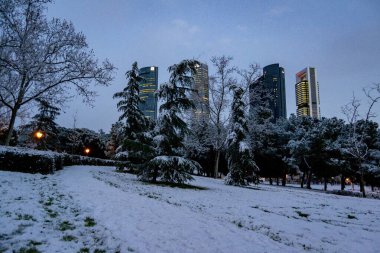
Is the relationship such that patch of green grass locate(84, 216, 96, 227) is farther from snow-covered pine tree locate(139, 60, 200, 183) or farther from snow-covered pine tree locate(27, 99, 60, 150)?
snow-covered pine tree locate(27, 99, 60, 150)

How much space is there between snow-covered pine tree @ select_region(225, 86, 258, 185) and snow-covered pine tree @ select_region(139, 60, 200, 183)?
5.57 meters

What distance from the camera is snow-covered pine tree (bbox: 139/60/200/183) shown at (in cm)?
1398

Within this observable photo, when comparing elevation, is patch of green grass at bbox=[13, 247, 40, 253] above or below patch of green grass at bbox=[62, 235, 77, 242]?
above

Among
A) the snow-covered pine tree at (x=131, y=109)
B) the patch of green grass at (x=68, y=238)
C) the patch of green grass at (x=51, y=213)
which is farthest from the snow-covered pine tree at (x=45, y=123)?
the patch of green grass at (x=68, y=238)

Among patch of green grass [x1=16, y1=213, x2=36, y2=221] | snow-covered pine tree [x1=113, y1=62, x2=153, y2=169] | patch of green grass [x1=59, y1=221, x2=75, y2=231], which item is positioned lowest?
patch of green grass [x1=59, y1=221, x2=75, y2=231]

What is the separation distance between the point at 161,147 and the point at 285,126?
34.3 meters

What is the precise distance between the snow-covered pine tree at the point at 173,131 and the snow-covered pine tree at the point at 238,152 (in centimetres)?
557

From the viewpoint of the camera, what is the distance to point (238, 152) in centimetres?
1909

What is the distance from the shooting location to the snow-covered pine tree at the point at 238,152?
1902 cm

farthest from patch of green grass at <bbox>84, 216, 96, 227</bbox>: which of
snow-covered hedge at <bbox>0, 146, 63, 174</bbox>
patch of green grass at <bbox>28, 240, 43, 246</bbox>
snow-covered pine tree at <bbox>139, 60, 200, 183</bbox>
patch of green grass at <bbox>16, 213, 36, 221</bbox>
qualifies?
snow-covered hedge at <bbox>0, 146, 63, 174</bbox>

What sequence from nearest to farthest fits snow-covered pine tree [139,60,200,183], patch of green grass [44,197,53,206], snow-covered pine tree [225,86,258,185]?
patch of green grass [44,197,53,206], snow-covered pine tree [139,60,200,183], snow-covered pine tree [225,86,258,185]

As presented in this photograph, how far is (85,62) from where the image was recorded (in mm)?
16688

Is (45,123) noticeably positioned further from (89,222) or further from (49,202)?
(89,222)

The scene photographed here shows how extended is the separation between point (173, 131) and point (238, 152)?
22.3 ft
